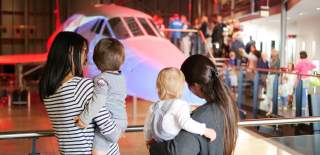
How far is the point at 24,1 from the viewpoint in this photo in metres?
23.6

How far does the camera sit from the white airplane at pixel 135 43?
821cm

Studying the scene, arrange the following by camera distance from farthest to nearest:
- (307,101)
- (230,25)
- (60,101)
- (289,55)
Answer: (230,25)
(289,55)
(307,101)
(60,101)

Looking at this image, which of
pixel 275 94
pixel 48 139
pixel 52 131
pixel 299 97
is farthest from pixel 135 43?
pixel 52 131

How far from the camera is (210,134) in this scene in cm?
158

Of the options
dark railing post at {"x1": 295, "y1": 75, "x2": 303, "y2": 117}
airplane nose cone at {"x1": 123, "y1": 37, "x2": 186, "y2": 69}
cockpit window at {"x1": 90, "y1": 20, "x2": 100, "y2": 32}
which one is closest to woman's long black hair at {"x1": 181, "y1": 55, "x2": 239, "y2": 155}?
dark railing post at {"x1": 295, "y1": 75, "x2": 303, "y2": 117}

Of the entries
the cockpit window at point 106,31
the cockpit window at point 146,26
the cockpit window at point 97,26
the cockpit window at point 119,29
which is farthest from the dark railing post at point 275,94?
the cockpit window at point 97,26

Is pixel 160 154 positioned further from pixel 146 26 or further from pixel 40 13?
pixel 40 13

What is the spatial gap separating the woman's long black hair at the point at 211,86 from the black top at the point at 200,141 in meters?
0.03

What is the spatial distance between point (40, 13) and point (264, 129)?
18907mm

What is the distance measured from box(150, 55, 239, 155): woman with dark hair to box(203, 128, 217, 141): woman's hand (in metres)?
0.02

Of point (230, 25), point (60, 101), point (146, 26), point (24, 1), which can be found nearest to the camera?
point (60, 101)

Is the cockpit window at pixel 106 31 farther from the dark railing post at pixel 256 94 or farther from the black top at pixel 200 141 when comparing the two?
the black top at pixel 200 141

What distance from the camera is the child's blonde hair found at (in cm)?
165

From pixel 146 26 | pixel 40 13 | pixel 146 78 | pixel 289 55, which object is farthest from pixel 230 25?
pixel 40 13
